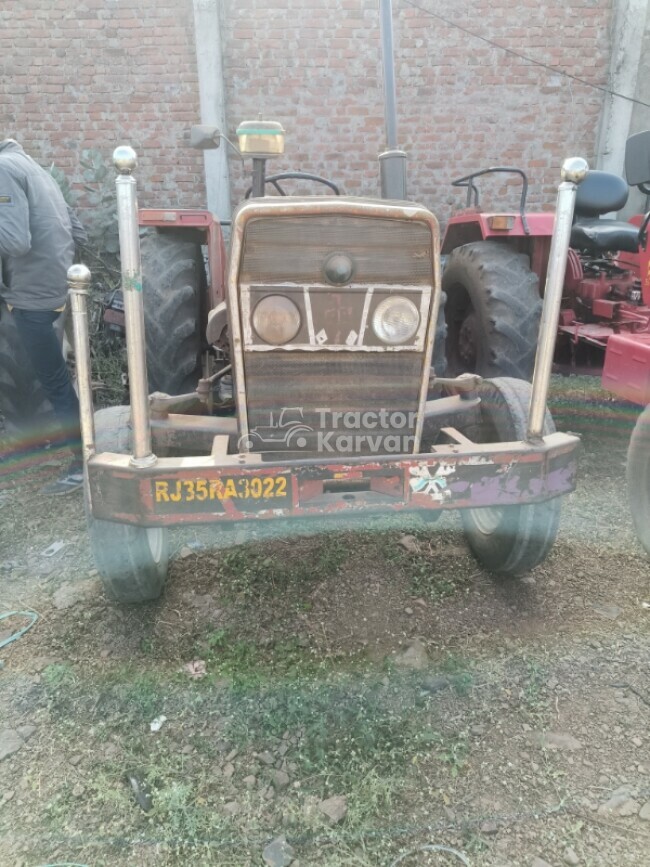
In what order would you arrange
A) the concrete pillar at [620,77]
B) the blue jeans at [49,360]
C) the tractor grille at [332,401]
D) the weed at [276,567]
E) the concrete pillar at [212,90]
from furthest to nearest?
the concrete pillar at [620,77]
the concrete pillar at [212,90]
the blue jeans at [49,360]
the weed at [276,567]
the tractor grille at [332,401]

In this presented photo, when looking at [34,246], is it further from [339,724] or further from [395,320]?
[339,724]

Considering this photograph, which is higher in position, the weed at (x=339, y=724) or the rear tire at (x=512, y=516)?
the rear tire at (x=512, y=516)

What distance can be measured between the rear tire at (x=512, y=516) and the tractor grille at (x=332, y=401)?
405 millimetres

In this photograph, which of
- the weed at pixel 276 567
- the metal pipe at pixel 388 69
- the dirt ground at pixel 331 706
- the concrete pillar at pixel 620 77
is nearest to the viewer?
the dirt ground at pixel 331 706

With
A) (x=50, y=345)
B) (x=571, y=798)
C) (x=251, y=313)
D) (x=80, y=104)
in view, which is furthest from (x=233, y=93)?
(x=571, y=798)

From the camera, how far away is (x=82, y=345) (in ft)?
6.34

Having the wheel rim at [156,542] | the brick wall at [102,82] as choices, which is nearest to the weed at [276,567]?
the wheel rim at [156,542]

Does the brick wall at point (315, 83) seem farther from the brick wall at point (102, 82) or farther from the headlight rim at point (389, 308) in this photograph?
the headlight rim at point (389, 308)

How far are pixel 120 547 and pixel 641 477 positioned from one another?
7.14 feet

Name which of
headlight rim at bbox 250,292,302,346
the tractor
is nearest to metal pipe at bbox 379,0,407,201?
the tractor

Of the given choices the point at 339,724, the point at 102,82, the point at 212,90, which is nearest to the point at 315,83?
the point at 212,90

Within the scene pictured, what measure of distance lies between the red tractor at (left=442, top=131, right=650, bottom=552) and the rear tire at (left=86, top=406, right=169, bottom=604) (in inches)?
82.2

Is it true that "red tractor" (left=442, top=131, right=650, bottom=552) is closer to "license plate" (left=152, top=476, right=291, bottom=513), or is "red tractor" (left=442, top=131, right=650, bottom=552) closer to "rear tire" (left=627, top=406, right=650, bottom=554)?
"rear tire" (left=627, top=406, right=650, bottom=554)

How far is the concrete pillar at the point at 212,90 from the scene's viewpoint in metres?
6.52
